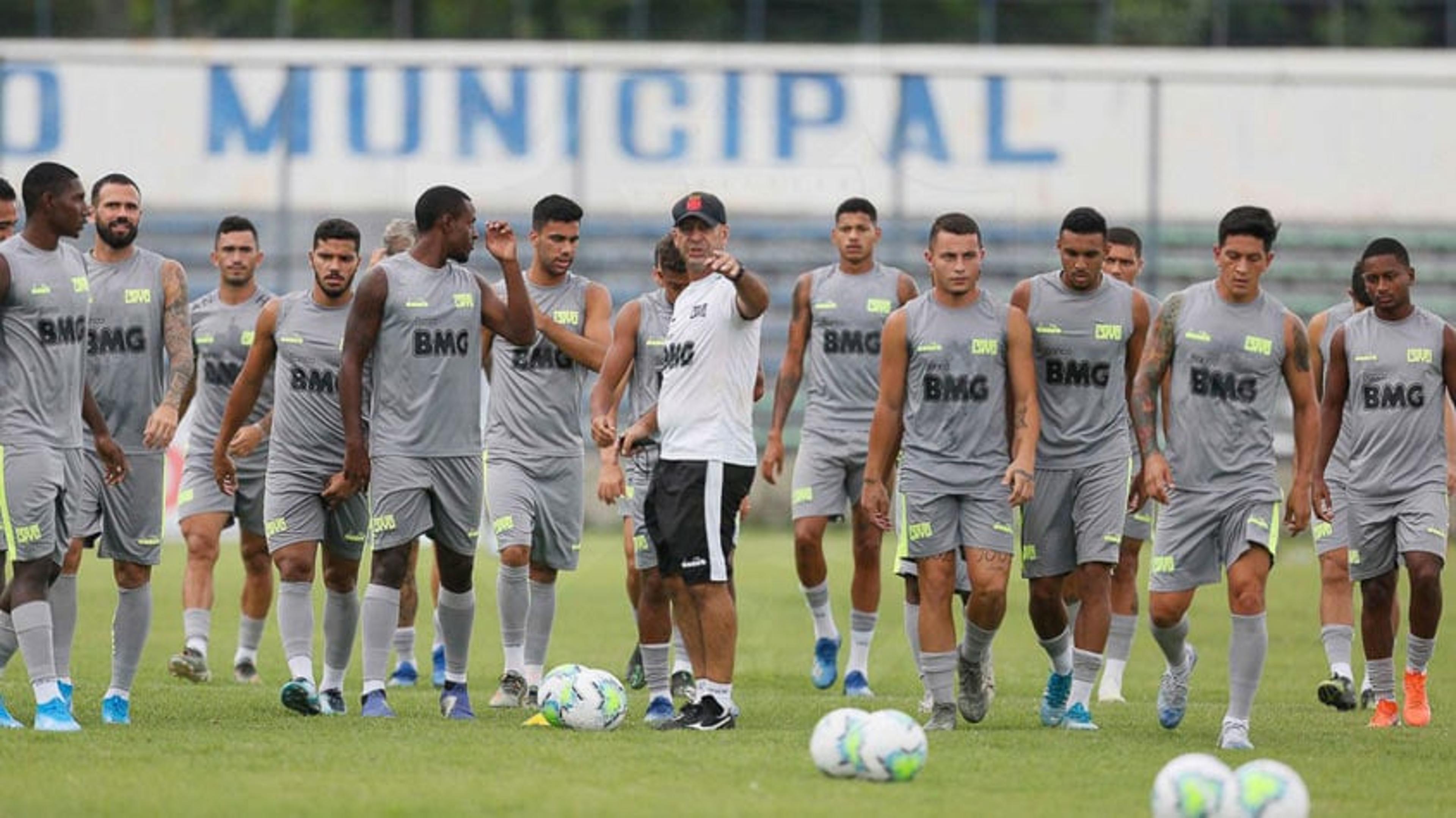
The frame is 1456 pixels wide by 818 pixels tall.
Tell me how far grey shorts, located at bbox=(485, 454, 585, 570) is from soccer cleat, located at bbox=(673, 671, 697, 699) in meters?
1.05

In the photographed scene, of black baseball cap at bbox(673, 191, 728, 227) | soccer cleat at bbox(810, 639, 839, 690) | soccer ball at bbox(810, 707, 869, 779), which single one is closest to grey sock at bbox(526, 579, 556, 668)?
soccer cleat at bbox(810, 639, 839, 690)

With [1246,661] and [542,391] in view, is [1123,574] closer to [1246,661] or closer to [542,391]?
[1246,661]

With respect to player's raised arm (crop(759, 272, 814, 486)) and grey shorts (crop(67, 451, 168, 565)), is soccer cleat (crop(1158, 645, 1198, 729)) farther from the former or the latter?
grey shorts (crop(67, 451, 168, 565))

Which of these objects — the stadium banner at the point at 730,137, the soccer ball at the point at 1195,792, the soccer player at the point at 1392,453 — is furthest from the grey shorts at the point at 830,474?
the stadium banner at the point at 730,137

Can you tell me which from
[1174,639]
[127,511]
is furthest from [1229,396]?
[127,511]

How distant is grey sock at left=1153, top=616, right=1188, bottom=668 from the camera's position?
43.8 ft

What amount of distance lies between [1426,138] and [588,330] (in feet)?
76.5

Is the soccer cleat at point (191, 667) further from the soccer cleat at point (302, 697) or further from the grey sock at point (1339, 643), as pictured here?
the grey sock at point (1339, 643)

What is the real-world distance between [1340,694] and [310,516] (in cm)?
634

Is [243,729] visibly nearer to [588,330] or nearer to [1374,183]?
[588,330]

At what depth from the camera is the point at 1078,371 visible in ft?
45.4

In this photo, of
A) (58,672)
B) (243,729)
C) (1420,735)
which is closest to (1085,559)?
(1420,735)

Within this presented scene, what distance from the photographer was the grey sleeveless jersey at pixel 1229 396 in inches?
514

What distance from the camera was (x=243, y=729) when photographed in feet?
42.7
